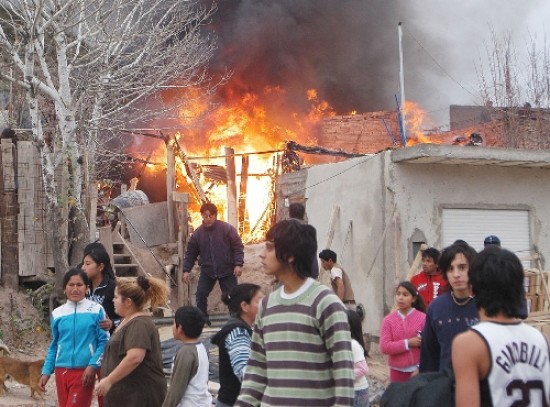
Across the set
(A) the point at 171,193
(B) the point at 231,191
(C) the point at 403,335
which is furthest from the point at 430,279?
(B) the point at 231,191

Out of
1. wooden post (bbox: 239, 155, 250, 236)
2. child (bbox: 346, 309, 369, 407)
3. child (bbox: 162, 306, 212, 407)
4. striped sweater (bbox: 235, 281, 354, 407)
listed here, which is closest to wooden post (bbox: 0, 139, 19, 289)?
child (bbox: 162, 306, 212, 407)

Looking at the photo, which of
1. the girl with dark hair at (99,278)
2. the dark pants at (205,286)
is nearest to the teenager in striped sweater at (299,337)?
the girl with dark hair at (99,278)

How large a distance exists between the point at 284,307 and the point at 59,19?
11.6 metres

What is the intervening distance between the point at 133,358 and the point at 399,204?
25.6 ft

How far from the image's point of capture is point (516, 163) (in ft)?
40.7

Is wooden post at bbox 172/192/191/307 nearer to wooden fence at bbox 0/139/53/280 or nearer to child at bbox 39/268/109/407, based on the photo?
wooden fence at bbox 0/139/53/280

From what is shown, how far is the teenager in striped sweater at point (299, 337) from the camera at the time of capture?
10.5ft

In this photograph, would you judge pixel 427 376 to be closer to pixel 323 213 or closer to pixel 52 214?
pixel 52 214

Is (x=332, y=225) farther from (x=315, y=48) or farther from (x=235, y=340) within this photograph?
(x=315, y=48)

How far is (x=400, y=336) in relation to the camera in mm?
5707

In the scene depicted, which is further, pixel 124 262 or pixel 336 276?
pixel 124 262

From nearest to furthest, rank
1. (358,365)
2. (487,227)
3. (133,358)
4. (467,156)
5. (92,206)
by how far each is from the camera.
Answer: (133,358), (358,365), (467,156), (487,227), (92,206)

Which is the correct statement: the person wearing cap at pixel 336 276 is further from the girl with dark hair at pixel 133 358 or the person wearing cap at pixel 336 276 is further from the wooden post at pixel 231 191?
the wooden post at pixel 231 191

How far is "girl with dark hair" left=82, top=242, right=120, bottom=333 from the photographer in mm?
6152
